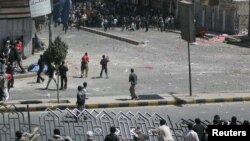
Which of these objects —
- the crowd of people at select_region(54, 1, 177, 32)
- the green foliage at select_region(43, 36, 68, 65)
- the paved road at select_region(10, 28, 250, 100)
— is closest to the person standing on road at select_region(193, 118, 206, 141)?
the paved road at select_region(10, 28, 250, 100)

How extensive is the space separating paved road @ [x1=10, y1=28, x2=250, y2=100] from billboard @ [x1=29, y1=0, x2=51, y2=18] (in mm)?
3203

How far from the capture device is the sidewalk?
23547 mm

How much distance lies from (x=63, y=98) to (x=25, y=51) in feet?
35.7

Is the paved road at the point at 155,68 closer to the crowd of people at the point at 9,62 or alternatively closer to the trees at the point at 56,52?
the crowd of people at the point at 9,62

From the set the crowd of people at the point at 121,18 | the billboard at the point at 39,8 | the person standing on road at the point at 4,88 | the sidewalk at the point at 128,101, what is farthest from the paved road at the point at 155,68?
the crowd of people at the point at 121,18

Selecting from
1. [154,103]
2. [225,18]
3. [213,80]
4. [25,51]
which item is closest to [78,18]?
[225,18]

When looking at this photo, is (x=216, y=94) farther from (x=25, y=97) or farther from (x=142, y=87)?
(x=25, y=97)

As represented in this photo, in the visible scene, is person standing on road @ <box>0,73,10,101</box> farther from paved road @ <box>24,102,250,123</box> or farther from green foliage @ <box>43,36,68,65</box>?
green foliage @ <box>43,36,68,65</box>

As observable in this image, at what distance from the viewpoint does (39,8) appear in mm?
26422

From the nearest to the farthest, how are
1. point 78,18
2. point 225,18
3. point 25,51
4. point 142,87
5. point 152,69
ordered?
point 142,87 → point 152,69 → point 25,51 → point 225,18 → point 78,18

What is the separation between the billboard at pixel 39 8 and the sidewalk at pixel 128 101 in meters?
3.99

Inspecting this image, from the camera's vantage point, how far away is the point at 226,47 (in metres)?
43.6

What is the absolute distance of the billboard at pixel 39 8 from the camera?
26.2 m

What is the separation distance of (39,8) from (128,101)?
5571mm
